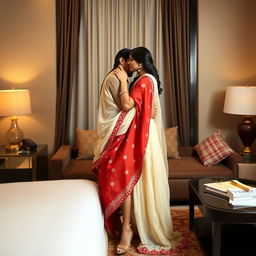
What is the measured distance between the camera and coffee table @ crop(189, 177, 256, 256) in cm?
208

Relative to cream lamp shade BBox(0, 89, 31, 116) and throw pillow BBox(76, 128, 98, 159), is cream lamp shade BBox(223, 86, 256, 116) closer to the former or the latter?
throw pillow BBox(76, 128, 98, 159)

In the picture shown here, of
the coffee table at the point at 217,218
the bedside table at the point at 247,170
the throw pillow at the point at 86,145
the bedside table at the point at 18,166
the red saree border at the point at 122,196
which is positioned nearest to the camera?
the coffee table at the point at 217,218

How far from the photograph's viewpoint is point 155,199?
2.51 metres

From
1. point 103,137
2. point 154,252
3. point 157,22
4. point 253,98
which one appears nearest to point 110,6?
point 157,22

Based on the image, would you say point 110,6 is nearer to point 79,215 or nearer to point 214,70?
point 214,70

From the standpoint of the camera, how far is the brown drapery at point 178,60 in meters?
4.12

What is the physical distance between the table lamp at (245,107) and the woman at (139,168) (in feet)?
4.91

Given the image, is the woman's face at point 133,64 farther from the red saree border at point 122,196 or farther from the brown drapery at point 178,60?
the brown drapery at point 178,60

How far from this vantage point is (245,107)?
369 cm

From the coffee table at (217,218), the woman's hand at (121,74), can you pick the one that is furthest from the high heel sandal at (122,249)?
the woman's hand at (121,74)

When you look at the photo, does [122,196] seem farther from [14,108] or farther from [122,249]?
[14,108]

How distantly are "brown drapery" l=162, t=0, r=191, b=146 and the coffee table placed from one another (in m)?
1.47

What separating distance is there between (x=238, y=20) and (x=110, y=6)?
61.8 inches

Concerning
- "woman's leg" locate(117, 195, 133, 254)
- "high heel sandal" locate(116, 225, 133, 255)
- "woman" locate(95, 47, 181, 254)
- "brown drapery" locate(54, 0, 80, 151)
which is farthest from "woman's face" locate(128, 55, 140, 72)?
"brown drapery" locate(54, 0, 80, 151)
